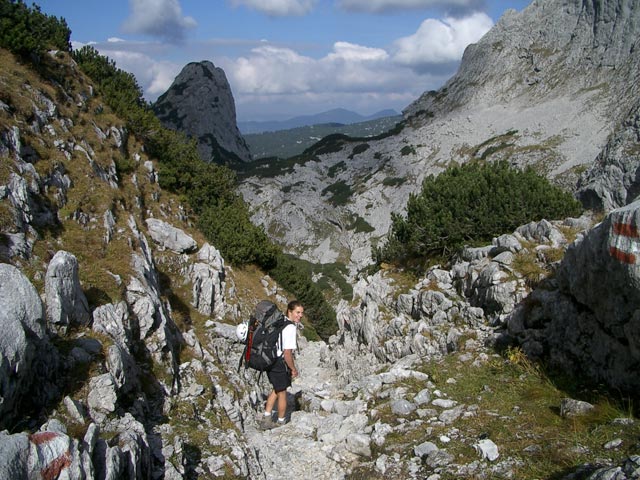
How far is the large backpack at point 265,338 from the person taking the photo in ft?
33.9

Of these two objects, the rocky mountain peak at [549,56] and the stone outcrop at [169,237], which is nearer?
the stone outcrop at [169,237]

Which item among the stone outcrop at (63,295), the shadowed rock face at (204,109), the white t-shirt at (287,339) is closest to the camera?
the stone outcrop at (63,295)

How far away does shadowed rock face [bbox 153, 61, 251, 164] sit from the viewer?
14212cm

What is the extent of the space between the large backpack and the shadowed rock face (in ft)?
438

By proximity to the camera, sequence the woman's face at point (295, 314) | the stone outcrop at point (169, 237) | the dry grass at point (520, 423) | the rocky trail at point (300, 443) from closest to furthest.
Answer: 1. the dry grass at point (520, 423)
2. the rocky trail at point (300, 443)
3. the woman's face at point (295, 314)
4. the stone outcrop at point (169, 237)

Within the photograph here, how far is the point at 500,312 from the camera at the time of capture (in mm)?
14852

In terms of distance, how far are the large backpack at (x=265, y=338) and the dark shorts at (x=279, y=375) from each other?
20cm

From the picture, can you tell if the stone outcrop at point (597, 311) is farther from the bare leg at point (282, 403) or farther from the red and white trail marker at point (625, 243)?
the bare leg at point (282, 403)

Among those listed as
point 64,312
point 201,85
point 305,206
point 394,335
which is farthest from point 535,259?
point 201,85

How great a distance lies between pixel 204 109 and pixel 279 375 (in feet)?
477

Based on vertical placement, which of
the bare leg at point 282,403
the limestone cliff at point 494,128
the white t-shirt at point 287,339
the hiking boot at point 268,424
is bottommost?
the hiking boot at point 268,424

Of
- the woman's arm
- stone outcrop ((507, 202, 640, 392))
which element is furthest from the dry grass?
the woman's arm

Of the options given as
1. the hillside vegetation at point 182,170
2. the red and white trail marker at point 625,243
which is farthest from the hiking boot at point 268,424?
the hillside vegetation at point 182,170

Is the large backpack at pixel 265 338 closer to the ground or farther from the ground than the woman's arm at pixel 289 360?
farther from the ground
